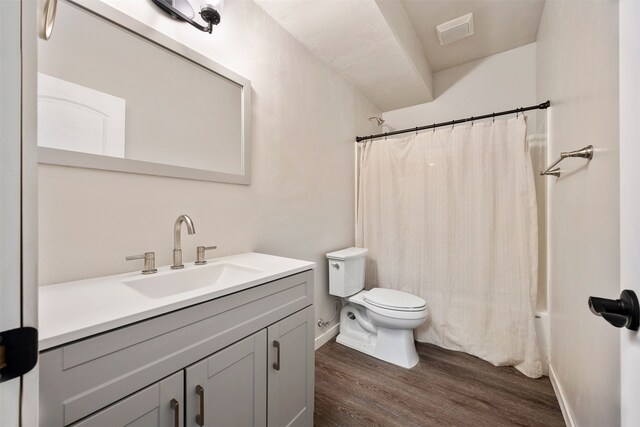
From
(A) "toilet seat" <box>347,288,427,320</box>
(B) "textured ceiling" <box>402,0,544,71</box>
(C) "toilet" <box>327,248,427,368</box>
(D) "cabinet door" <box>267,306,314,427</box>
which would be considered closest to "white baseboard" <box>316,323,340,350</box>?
(C) "toilet" <box>327,248,427,368</box>

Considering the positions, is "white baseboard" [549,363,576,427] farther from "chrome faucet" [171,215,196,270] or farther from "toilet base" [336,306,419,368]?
"chrome faucet" [171,215,196,270]

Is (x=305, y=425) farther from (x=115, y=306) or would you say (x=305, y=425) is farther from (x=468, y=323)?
(x=468, y=323)

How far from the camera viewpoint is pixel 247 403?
942 millimetres

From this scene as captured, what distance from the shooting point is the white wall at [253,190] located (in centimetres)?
92

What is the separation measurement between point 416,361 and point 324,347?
2.31 feet

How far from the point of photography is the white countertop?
569 mm

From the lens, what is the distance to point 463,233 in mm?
2033

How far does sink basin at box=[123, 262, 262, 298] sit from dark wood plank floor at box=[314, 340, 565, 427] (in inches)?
37.0

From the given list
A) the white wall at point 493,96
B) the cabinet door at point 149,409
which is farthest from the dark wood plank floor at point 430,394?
the cabinet door at point 149,409

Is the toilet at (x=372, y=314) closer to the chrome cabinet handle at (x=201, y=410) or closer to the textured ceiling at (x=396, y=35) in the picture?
the chrome cabinet handle at (x=201, y=410)

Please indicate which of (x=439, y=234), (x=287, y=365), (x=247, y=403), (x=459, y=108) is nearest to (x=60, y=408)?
(x=247, y=403)

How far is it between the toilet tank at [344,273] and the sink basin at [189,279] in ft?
3.27

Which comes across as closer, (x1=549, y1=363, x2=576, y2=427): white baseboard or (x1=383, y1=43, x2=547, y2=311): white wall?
(x1=549, y1=363, x2=576, y2=427): white baseboard

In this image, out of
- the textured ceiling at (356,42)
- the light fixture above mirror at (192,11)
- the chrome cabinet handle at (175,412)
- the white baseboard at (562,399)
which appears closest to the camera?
the chrome cabinet handle at (175,412)
